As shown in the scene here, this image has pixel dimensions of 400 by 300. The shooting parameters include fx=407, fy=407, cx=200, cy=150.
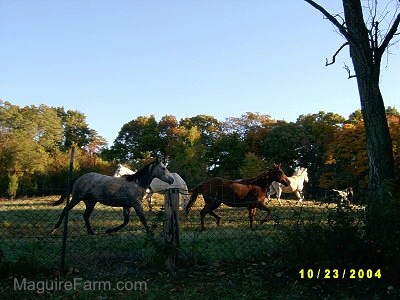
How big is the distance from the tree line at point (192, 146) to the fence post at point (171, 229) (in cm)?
2776

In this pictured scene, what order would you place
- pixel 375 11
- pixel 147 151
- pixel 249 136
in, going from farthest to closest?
pixel 147 151, pixel 249 136, pixel 375 11

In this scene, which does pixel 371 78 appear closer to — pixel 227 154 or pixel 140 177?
pixel 140 177

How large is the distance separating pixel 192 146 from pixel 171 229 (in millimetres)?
48483

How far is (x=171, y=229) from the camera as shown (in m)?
6.46

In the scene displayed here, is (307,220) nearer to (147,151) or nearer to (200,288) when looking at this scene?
(200,288)

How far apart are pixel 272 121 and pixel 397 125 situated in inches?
1107

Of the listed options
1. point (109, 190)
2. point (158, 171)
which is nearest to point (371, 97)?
point (158, 171)

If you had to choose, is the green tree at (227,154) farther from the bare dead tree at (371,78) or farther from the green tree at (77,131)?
the bare dead tree at (371,78)

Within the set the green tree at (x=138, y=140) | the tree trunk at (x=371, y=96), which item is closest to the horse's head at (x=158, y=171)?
the tree trunk at (x=371, y=96)

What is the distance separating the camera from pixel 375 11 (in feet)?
23.8

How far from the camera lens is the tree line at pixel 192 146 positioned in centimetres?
4188

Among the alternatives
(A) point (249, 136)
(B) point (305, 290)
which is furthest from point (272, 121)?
(B) point (305, 290)

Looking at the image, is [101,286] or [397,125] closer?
[101,286]

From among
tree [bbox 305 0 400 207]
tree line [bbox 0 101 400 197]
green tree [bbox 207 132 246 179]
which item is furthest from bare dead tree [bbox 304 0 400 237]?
green tree [bbox 207 132 246 179]
